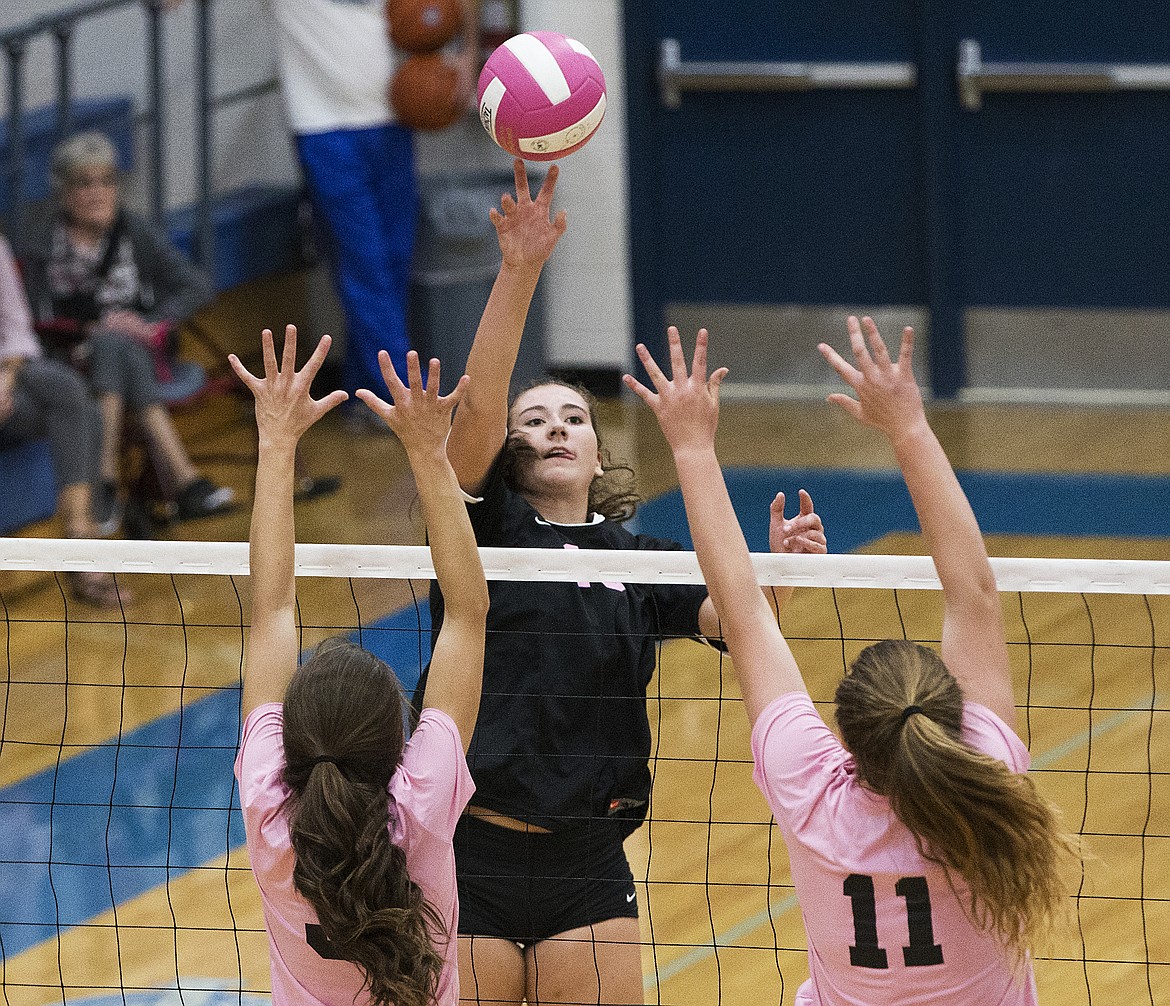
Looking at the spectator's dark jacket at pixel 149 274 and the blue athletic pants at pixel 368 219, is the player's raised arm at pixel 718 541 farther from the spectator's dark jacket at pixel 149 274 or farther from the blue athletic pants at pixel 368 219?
the blue athletic pants at pixel 368 219

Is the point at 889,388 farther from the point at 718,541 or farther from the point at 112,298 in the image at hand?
the point at 112,298

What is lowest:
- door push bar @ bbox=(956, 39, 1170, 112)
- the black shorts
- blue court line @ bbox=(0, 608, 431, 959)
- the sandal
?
blue court line @ bbox=(0, 608, 431, 959)

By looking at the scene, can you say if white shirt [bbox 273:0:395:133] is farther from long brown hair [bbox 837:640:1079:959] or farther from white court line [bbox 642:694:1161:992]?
Result: long brown hair [bbox 837:640:1079:959]

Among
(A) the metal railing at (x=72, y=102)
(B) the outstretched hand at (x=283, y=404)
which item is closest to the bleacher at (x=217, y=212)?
(A) the metal railing at (x=72, y=102)

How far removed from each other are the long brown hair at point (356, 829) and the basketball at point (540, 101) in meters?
1.58

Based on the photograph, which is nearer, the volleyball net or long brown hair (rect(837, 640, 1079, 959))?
long brown hair (rect(837, 640, 1079, 959))

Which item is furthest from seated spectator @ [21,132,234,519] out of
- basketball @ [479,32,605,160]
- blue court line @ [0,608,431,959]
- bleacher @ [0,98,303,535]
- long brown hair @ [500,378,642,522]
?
long brown hair @ [500,378,642,522]

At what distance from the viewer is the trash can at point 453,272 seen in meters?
9.38

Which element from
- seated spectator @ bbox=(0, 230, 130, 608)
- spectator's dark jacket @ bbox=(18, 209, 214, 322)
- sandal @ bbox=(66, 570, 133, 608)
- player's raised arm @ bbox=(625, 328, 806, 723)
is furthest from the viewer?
spectator's dark jacket @ bbox=(18, 209, 214, 322)

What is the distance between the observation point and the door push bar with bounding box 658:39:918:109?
921cm

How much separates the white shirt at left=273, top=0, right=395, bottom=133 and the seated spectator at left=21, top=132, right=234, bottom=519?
161 centimetres

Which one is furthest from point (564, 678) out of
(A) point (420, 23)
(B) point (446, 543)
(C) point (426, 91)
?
(A) point (420, 23)

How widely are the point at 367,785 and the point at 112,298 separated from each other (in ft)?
19.1

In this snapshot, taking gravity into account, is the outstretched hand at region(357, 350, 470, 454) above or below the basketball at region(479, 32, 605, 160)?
below
